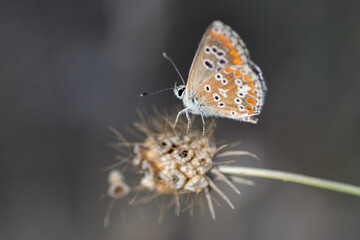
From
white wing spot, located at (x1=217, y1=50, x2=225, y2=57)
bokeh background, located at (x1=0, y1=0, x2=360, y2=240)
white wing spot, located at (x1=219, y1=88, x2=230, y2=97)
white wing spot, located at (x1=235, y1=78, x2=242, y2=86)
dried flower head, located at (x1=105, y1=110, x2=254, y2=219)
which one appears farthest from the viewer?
bokeh background, located at (x1=0, y1=0, x2=360, y2=240)

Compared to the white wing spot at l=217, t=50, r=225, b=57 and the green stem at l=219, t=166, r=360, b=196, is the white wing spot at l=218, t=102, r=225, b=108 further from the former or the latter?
the green stem at l=219, t=166, r=360, b=196

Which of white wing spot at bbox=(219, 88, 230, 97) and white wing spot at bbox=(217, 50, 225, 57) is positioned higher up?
white wing spot at bbox=(217, 50, 225, 57)

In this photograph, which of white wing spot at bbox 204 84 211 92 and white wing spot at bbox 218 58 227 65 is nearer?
white wing spot at bbox 218 58 227 65

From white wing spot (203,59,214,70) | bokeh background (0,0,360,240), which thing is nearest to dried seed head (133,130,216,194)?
white wing spot (203,59,214,70)

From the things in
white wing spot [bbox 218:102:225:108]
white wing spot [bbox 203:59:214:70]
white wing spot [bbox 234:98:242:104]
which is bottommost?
white wing spot [bbox 234:98:242:104]

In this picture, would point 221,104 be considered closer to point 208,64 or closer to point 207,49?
point 208,64

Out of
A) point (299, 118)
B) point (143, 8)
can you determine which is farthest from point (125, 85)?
point (299, 118)
